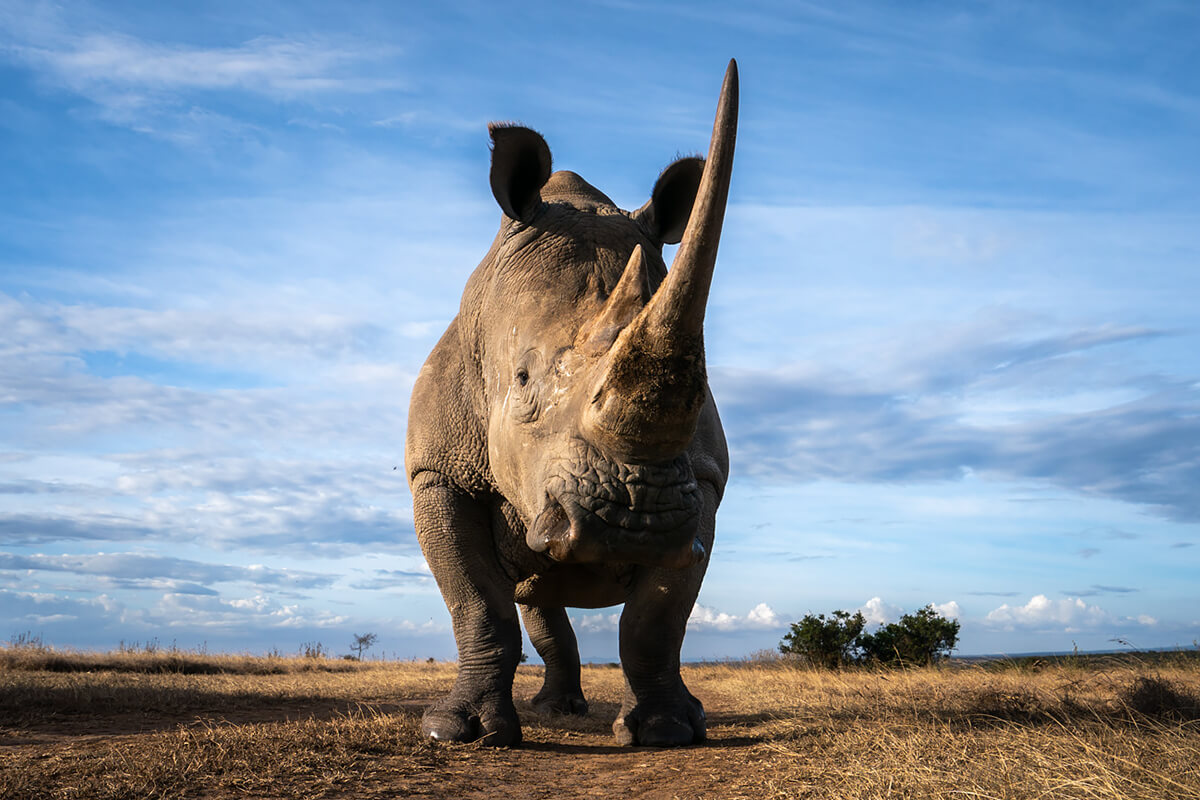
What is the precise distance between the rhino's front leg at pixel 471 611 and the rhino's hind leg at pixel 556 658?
6.59 feet

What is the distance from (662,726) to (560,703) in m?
2.18

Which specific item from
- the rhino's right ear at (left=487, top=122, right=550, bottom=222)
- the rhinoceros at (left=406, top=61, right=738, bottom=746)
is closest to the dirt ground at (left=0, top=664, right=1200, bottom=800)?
the rhinoceros at (left=406, top=61, right=738, bottom=746)

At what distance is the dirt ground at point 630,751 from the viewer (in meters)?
3.78

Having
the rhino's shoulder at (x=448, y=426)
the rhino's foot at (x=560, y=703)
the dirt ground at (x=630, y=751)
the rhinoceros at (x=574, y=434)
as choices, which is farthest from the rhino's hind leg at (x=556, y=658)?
the rhino's shoulder at (x=448, y=426)

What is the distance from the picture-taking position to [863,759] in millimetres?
4375

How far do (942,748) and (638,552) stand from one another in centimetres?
165

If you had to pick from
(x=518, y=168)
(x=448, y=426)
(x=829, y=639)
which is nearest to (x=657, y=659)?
(x=448, y=426)

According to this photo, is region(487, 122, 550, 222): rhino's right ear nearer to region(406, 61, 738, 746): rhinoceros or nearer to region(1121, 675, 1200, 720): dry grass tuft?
region(406, 61, 738, 746): rhinoceros

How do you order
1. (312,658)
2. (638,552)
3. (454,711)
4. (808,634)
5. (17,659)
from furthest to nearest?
(312,658) → (808,634) → (17,659) → (454,711) → (638,552)

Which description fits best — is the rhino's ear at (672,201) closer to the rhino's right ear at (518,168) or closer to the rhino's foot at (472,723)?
the rhino's right ear at (518,168)

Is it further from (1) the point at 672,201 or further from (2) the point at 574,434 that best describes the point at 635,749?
(1) the point at 672,201

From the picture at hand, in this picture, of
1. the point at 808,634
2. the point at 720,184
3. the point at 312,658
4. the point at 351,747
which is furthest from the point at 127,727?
the point at 808,634

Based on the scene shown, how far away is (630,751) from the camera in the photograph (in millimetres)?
5734

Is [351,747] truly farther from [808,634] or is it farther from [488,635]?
[808,634]
